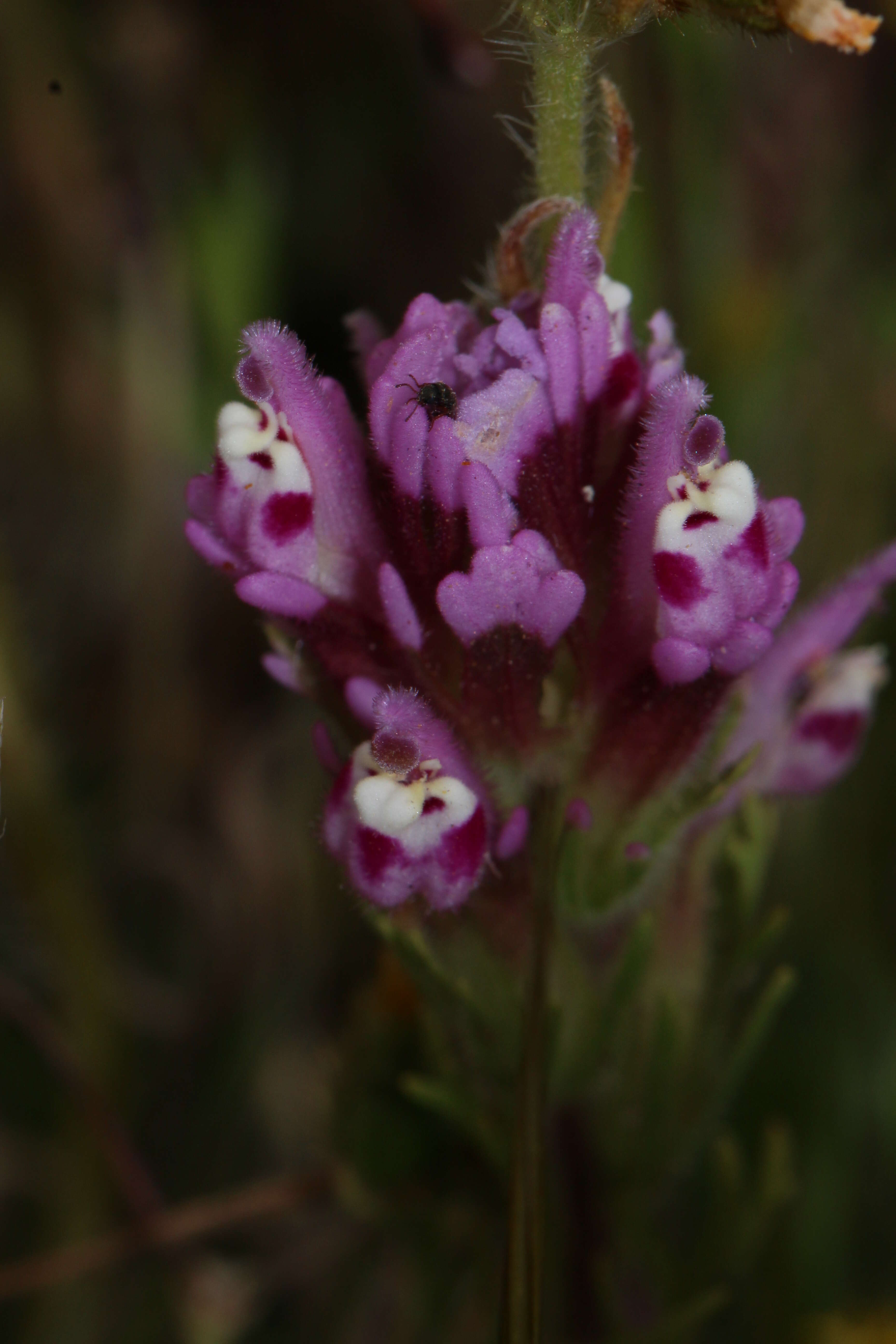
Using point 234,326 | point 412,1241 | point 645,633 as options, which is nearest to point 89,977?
point 412,1241

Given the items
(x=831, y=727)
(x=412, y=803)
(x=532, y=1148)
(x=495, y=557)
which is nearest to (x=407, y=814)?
(x=412, y=803)

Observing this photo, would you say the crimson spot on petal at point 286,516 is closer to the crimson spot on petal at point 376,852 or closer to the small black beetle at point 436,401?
the small black beetle at point 436,401

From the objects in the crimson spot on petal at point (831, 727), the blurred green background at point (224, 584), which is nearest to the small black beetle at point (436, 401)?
the crimson spot on petal at point (831, 727)

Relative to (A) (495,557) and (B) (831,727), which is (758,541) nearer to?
(A) (495,557)

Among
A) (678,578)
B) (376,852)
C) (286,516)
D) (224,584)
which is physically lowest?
(224,584)

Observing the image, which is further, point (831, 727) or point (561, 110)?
point (831, 727)

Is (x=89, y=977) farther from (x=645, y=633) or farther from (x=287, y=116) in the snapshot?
(x=287, y=116)
